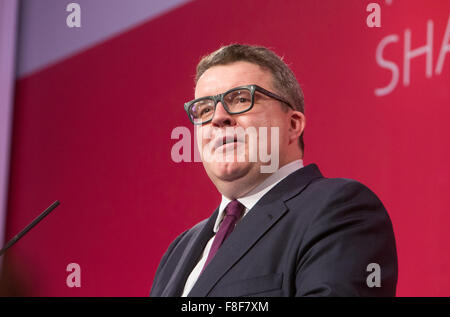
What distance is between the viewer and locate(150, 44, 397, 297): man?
114 centimetres

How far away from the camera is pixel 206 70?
1.60 meters

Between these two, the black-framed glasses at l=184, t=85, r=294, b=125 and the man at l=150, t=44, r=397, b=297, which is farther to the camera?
the black-framed glasses at l=184, t=85, r=294, b=125

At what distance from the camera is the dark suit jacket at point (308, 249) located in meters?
1.10

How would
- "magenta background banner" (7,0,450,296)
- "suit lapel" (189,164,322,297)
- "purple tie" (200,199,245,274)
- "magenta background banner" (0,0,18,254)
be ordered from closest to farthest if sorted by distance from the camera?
"suit lapel" (189,164,322,297) → "purple tie" (200,199,245,274) → "magenta background banner" (7,0,450,296) → "magenta background banner" (0,0,18,254)

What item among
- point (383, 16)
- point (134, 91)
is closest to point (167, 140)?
Result: point (134, 91)

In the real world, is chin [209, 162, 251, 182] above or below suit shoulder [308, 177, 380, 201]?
above

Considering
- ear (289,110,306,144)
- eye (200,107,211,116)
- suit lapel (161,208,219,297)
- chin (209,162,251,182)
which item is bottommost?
suit lapel (161,208,219,297)

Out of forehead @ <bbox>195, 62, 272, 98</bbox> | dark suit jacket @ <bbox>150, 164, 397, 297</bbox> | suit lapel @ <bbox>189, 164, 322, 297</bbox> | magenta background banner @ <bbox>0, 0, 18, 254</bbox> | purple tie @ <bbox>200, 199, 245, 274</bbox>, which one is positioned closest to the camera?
dark suit jacket @ <bbox>150, 164, 397, 297</bbox>

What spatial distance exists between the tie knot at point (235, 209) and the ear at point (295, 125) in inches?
10.1

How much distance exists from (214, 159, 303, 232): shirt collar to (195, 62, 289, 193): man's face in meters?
0.02

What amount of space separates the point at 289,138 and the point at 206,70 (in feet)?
1.00

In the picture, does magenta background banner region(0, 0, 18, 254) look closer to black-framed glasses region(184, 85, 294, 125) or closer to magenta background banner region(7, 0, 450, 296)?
magenta background banner region(7, 0, 450, 296)

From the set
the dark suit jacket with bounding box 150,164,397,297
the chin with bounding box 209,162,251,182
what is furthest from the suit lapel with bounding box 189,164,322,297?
the chin with bounding box 209,162,251,182

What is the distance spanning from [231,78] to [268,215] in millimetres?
399
